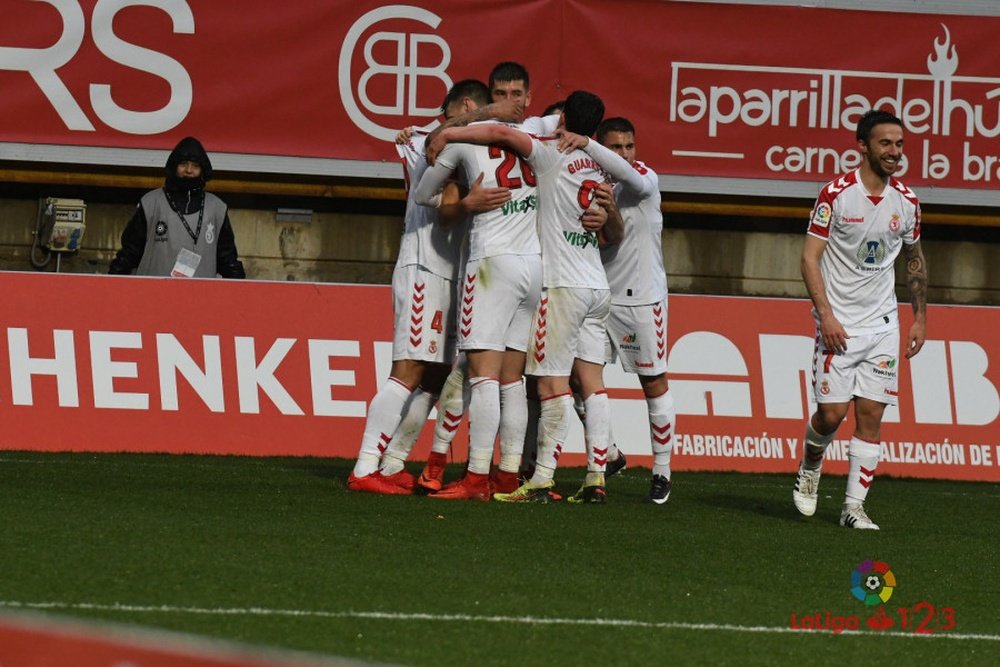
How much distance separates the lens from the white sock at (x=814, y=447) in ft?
30.0

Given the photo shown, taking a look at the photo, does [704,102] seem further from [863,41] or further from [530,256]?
[530,256]

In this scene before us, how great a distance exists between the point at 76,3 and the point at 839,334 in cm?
898

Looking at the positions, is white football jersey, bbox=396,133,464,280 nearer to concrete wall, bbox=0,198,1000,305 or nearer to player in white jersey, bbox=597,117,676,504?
player in white jersey, bbox=597,117,676,504

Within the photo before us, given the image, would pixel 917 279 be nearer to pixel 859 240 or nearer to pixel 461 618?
pixel 859 240

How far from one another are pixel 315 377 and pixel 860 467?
4585mm

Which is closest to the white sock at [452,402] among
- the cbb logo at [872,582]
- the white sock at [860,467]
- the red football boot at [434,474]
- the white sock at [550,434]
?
the red football boot at [434,474]

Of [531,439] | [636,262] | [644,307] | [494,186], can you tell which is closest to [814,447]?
[644,307]

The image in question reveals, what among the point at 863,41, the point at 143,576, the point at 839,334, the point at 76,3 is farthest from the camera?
the point at 863,41

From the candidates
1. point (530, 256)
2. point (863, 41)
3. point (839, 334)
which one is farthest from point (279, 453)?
point (863, 41)

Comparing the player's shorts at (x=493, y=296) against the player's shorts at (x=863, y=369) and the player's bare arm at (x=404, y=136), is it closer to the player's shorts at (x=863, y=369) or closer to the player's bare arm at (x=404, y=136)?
the player's bare arm at (x=404, y=136)

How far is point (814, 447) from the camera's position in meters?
9.16

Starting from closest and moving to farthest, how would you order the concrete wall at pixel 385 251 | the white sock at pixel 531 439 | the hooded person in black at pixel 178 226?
the white sock at pixel 531 439 < the hooded person in black at pixel 178 226 < the concrete wall at pixel 385 251

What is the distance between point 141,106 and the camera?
15.6 meters

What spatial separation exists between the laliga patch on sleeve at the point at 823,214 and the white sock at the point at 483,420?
184cm
